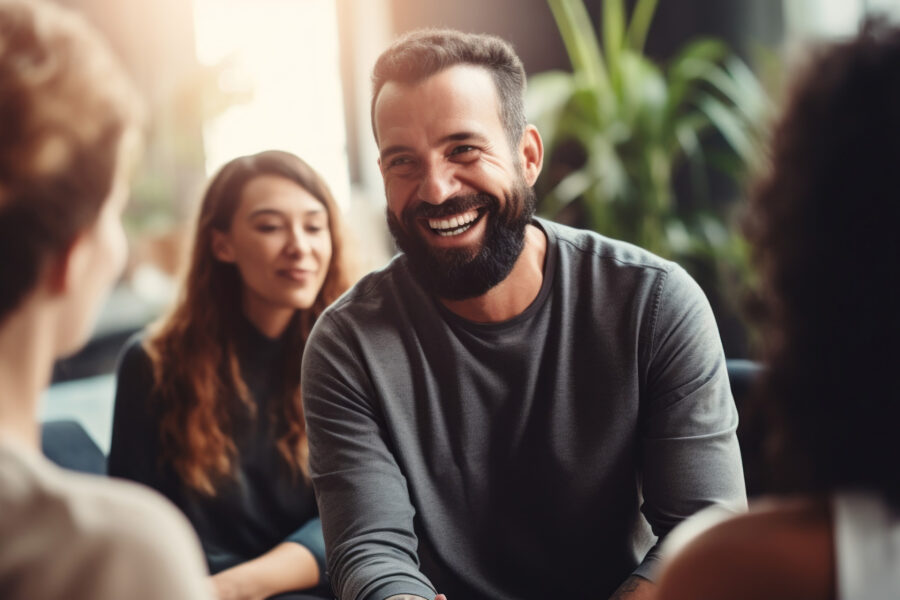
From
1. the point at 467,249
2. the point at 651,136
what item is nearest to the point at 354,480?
the point at 467,249

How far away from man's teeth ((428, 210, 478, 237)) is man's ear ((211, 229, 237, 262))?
0.60 m

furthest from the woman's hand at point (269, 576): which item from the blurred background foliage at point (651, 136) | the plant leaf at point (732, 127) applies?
the plant leaf at point (732, 127)

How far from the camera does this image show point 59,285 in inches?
25.7

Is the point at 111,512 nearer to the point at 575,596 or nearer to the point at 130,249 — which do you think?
the point at 575,596

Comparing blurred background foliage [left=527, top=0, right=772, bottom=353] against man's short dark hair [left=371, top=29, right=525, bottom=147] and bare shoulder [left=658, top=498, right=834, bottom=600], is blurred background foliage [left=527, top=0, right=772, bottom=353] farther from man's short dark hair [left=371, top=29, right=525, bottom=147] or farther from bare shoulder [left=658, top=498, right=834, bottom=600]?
bare shoulder [left=658, top=498, right=834, bottom=600]

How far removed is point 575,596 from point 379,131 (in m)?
0.79

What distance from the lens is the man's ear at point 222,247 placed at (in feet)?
6.27

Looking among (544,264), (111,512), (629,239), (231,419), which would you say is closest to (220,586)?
(231,419)

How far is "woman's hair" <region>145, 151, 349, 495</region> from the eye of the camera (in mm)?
1828

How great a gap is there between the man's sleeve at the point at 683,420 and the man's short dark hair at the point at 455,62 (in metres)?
0.39

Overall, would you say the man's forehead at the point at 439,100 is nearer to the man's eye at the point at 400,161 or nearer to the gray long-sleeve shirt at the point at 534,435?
the man's eye at the point at 400,161

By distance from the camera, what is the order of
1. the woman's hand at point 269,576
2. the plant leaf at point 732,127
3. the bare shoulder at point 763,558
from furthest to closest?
the plant leaf at point 732,127
the woman's hand at point 269,576
the bare shoulder at point 763,558

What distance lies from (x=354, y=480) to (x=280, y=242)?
0.64 meters

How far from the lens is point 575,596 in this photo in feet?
4.57
